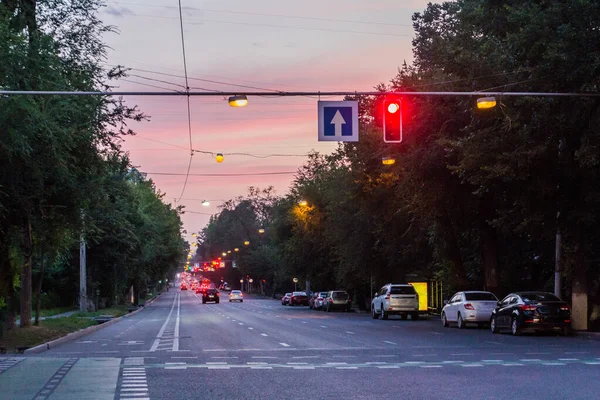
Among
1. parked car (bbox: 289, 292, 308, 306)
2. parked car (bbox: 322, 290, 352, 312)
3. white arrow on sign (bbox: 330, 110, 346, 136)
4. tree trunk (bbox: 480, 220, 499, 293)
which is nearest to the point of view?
white arrow on sign (bbox: 330, 110, 346, 136)

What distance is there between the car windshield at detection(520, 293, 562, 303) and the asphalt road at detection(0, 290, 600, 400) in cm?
236

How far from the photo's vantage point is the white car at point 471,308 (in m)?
33.2

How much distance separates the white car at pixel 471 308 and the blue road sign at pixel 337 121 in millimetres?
17180

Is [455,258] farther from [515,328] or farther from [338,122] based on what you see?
[338,122]

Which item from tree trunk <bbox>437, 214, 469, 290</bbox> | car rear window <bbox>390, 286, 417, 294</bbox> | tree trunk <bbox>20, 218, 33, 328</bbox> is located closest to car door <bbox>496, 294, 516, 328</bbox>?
tree trunk <bbox>437, 214, 469, 290</bbox>

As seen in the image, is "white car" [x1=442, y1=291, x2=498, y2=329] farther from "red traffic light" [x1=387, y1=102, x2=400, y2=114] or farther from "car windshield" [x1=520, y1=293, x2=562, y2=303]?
"red traffic light" [x1=387, y1=102, x2=400, y2=114]

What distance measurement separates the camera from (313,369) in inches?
650

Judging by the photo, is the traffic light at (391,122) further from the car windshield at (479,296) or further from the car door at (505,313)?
the car windshield at (479,296)

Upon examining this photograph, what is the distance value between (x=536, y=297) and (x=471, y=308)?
17.3 ft

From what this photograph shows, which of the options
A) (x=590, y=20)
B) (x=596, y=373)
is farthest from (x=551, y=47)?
(x=596, y=373)

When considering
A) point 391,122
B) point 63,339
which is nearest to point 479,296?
point 63,339

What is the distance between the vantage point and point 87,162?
25.2m

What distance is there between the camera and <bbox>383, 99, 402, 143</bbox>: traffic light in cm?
1814

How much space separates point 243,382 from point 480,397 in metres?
4.29
